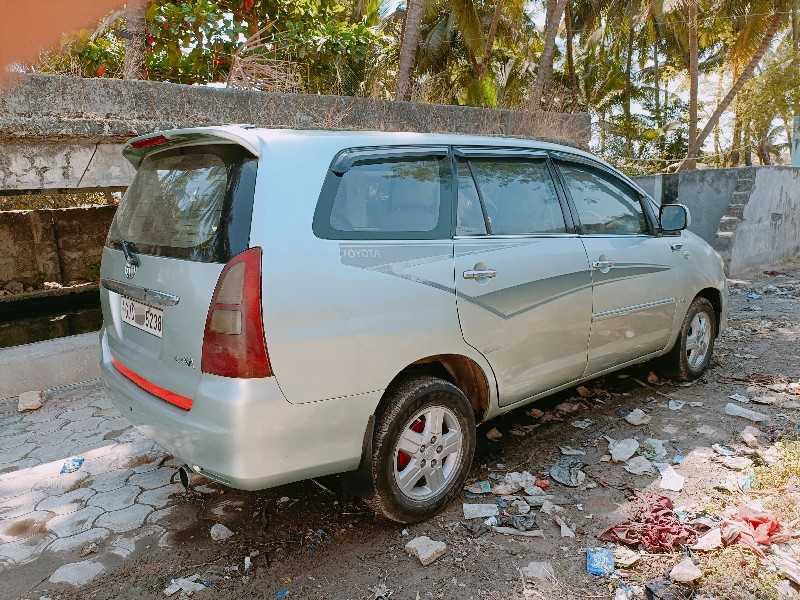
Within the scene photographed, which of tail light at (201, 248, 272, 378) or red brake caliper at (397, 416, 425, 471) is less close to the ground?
tail light at (201, 248, 272, 378)

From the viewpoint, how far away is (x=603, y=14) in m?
25.8

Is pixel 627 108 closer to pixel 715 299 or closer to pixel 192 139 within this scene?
pixel 715 299

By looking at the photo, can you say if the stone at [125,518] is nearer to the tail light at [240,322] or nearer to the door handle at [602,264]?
the tail light at [240,322]

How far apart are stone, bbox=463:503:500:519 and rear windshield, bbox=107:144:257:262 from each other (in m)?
1.73

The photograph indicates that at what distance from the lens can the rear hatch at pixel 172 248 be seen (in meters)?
2.45

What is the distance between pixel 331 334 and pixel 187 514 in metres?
1.45

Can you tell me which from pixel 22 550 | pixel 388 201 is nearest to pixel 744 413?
pixel 388 201

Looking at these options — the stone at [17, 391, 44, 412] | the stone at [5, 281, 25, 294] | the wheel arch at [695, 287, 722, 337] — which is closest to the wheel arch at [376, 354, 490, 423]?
the wheel arch at [695, 287, 722, 337]

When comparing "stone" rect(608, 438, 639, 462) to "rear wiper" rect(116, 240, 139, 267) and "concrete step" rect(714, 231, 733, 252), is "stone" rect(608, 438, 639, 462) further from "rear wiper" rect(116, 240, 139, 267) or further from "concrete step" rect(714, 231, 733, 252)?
"concrete step" rect(714, 231, 733, 252)

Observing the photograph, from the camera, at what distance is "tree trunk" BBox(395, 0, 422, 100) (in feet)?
33.1

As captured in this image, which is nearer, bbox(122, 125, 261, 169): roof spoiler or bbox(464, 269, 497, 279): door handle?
bbox(122, 125, 261, 169): roof spoiler

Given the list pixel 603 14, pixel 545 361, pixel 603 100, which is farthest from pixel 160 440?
pixel 603 100

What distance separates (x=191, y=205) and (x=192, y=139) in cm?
32

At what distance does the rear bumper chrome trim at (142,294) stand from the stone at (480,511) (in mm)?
1736
